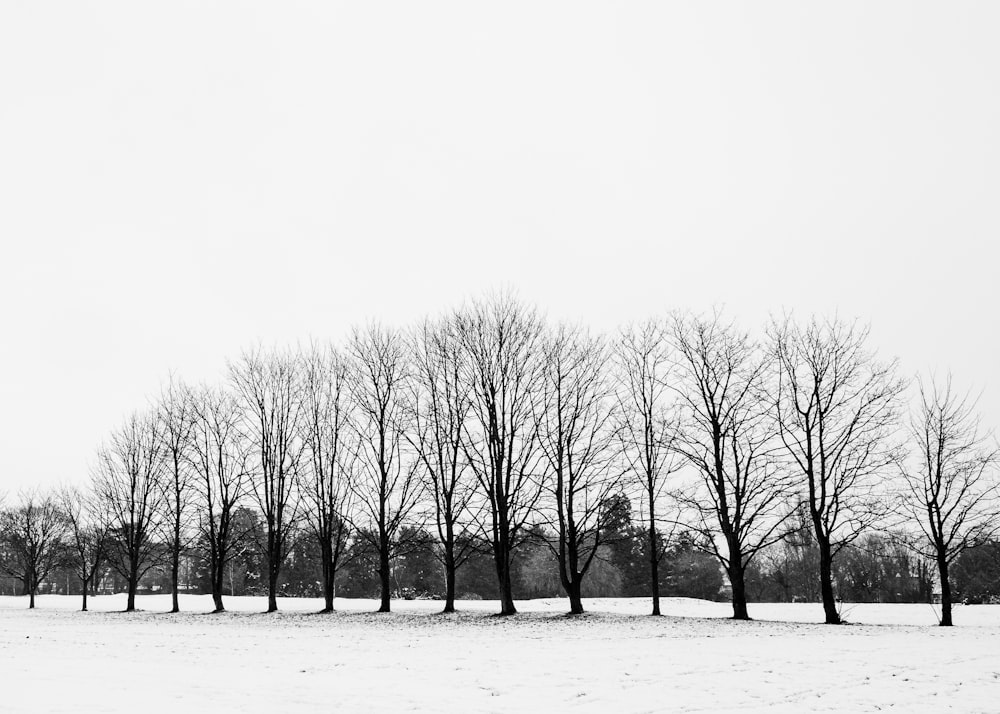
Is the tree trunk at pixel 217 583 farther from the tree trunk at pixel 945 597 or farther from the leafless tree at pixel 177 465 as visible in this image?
the tree trunk at pixel 945 597

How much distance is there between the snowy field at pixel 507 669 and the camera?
385 inches

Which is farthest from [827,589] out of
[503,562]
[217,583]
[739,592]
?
[217,583]

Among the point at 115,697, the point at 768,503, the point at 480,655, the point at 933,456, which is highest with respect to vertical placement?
the point at 933,456

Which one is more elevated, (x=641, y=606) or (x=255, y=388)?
(x=255, y=388)

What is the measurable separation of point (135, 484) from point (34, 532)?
16.3 meters

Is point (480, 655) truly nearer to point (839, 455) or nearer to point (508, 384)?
point (508, 384)

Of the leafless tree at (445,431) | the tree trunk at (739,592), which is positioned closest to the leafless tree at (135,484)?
the leafless tree at (445,431)

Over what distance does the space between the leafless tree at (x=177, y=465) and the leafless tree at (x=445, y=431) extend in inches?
589

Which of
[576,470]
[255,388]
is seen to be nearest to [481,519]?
[576,470]

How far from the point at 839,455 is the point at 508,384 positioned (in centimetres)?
1392

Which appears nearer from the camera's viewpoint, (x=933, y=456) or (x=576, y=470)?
(x=933, y=456)

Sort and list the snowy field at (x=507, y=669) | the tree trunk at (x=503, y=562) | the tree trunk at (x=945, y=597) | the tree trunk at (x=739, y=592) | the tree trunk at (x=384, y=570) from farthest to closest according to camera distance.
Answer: the tree trunk at (x=384, y=570) < the tree trunk at (x=503, y=562) < the tree trunk at (x=739, y=592) < the tree trunk at (x=945, y=597) < the snowy field at (x=507, y=669)

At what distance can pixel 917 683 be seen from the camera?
443 inches

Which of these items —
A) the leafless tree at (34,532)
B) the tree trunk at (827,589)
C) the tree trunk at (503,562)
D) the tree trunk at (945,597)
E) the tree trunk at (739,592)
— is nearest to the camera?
the tree trunk at (945,597)
